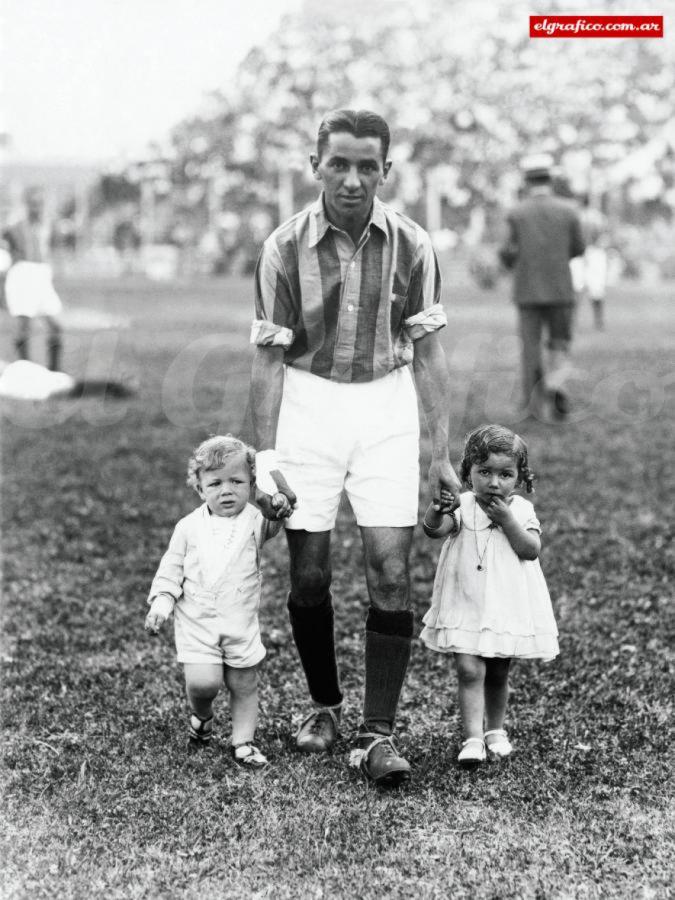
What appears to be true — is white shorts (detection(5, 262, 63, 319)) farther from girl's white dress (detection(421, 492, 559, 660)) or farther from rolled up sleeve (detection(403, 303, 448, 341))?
girl's white dress (detection(421, 492, 559, 660))

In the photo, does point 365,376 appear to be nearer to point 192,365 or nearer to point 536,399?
point 536,399

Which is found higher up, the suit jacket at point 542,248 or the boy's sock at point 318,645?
Answer: the suit jacket at point 542,248

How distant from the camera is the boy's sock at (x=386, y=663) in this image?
12.5 feet

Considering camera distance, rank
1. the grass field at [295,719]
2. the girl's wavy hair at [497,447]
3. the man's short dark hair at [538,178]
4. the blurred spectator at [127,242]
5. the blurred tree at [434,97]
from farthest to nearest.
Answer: the blurred spectator at [127,242], the blurred tree at [434,97], the man's short dark hair at [538,178], the girl's wavy hair at [497,447], the grass field at [295,719]

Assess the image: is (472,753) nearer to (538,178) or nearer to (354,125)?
(354,125)

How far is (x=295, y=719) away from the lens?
4.32 m

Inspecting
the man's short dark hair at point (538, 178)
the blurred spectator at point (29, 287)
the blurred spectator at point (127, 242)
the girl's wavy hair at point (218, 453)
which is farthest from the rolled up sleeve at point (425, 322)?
the blurred spectator at point (127, 242)

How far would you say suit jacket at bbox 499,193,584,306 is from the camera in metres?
9.84

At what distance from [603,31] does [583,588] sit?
263 cm

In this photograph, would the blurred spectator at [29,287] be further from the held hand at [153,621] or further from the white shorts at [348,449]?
the held hand at [153,621]

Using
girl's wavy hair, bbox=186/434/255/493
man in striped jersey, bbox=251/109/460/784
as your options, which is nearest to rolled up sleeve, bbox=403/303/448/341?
man in striped jersey, bbox=251/109/460/784

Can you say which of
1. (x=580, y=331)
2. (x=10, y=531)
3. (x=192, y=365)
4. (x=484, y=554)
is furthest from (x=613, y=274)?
(x=484, y=554)

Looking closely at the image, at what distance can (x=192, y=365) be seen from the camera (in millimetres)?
12875

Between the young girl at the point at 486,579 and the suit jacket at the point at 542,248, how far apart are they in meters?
6.30
